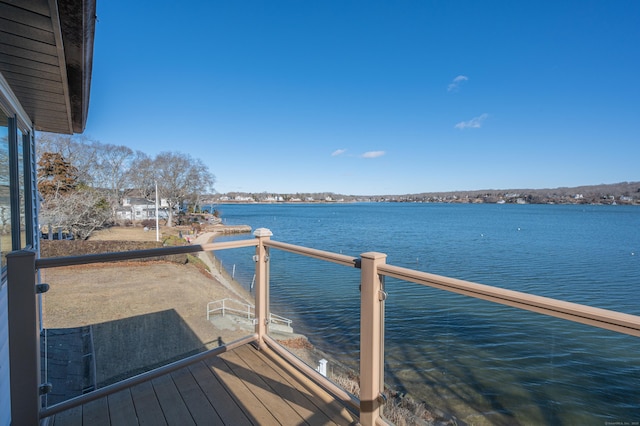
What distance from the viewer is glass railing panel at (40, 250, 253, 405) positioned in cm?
409

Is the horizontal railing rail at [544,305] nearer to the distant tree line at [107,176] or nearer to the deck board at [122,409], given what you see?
A: the deck board at [122,409]

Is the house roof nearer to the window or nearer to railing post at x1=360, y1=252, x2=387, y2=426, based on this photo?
the window

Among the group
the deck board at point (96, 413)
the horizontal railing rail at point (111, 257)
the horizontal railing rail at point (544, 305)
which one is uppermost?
the horizontal railing rail at point (111, 257)

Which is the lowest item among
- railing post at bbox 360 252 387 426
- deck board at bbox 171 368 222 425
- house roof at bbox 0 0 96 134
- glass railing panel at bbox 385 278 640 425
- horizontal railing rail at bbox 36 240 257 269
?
glass railing panel at bbox 385 278 640 425

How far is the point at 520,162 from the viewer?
3628 cm

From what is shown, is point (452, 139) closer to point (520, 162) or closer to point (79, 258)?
point (520, 162)

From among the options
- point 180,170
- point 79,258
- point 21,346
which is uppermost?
point 180,170

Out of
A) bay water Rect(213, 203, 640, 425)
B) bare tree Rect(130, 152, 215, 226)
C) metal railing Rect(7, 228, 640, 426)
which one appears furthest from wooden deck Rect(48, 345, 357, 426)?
bare tree Rect(130, 152, 215, 226)

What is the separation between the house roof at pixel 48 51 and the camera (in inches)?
56.6

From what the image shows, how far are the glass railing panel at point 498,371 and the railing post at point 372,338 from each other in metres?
1.23

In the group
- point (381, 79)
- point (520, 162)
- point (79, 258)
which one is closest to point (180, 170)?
point (381, 79)

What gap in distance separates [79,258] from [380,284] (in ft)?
5.91

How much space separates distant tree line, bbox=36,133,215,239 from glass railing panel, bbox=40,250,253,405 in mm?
12828

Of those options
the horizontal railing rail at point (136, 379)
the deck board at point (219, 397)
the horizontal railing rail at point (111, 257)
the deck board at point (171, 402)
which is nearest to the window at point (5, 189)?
the horizontal railing rail at point (111, 257)
